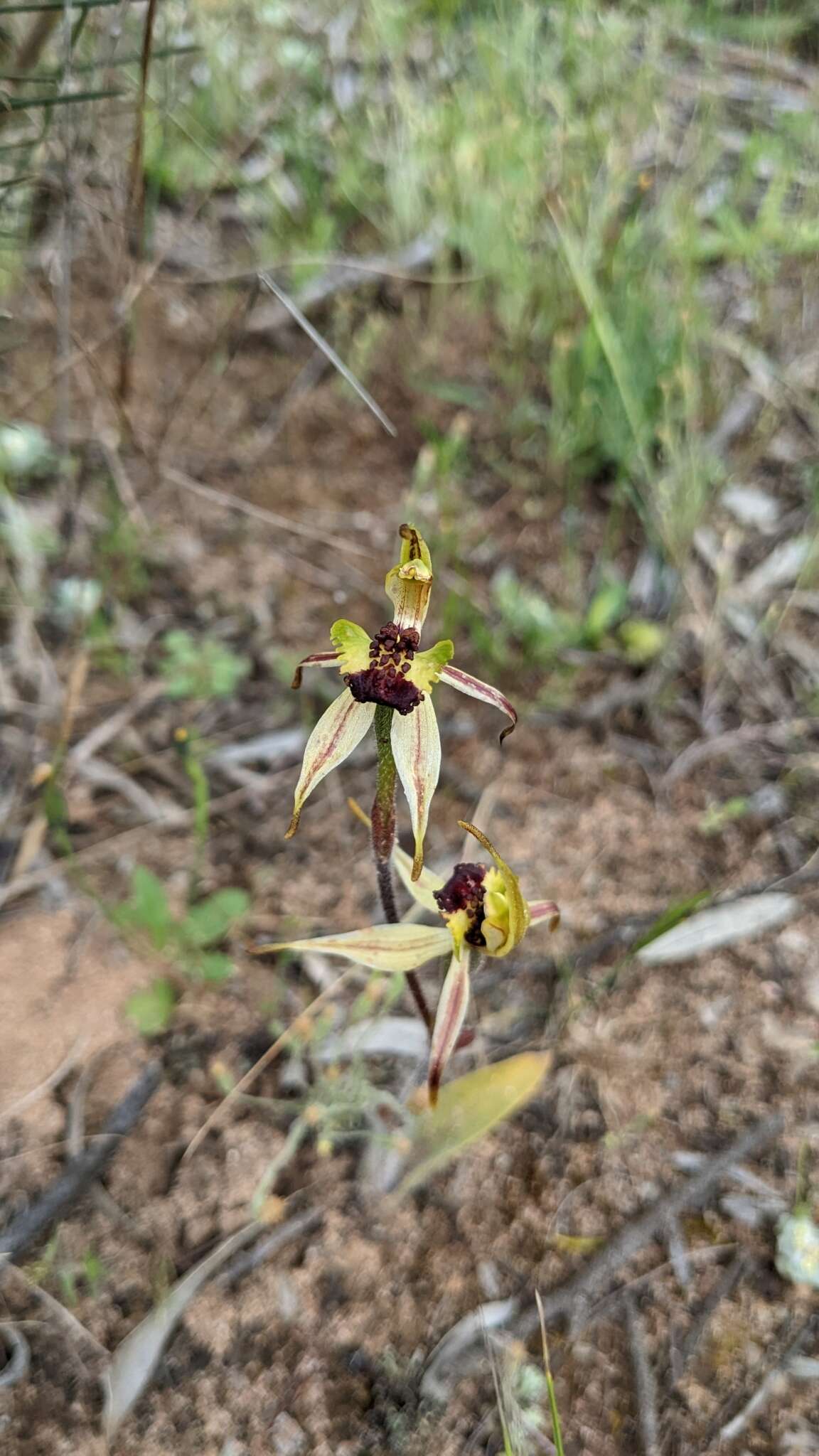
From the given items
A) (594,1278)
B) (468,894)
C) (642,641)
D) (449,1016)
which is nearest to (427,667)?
(468,894)

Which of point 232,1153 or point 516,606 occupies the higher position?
point 516,606

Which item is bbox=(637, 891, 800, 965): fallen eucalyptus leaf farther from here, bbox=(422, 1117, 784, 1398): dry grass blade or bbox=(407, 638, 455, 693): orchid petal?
bbox=(407, 638, 455, 693): orchid petal

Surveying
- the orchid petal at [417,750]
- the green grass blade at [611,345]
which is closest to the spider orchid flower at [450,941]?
the orchid petal at [417,750]

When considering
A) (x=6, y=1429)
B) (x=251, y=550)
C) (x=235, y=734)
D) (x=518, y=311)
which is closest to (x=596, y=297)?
(x=518, y=311)

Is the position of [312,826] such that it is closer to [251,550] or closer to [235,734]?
[235,734]

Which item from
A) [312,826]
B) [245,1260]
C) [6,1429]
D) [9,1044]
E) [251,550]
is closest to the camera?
[6,1429]

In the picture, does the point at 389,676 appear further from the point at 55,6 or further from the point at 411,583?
the point at 55,6
